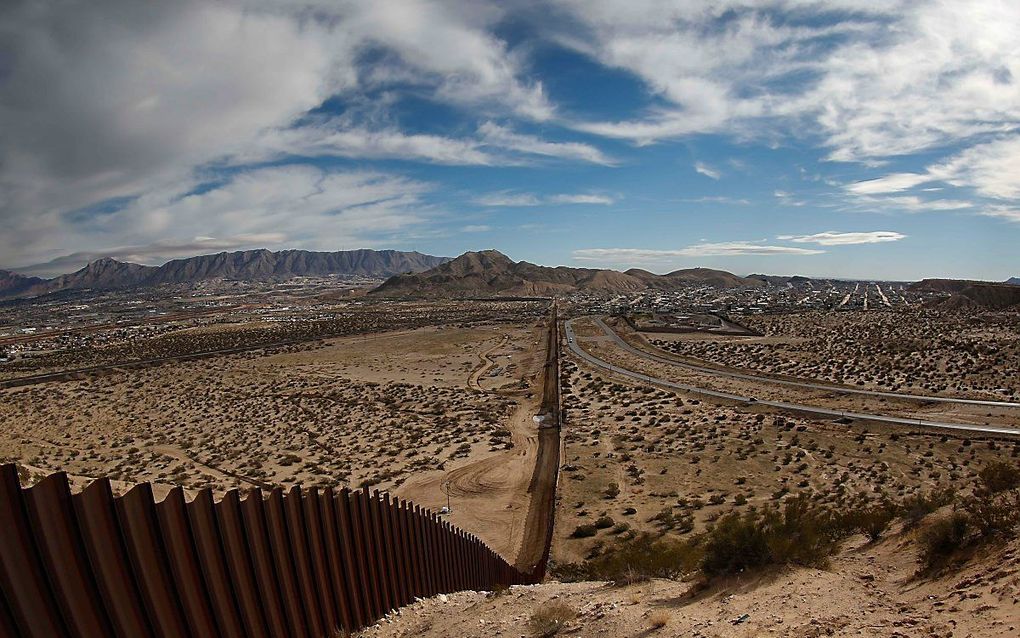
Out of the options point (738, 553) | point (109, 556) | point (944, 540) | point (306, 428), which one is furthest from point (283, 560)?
point (306, 428)

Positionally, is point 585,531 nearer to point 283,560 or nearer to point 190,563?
point 283,560

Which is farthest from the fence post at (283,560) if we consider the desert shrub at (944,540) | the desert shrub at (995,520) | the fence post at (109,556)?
the desert shrub at (995,520)

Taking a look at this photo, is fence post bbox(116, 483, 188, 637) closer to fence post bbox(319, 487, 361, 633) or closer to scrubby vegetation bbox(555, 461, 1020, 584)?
fence post bbox(319, 487, 361, 633)

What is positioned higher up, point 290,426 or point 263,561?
point 263,561

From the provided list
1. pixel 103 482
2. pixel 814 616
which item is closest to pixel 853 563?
pixel 814 616

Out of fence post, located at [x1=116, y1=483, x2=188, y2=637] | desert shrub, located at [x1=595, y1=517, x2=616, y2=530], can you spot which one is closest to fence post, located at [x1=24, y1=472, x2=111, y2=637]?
fence post, located at [x1=116, y1=483, x2=188, y2=637]

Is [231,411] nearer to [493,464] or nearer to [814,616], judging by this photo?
[493,464]

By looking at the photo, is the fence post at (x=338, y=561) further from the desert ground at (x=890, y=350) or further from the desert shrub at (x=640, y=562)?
the desert ground at (x=890, y=350)
